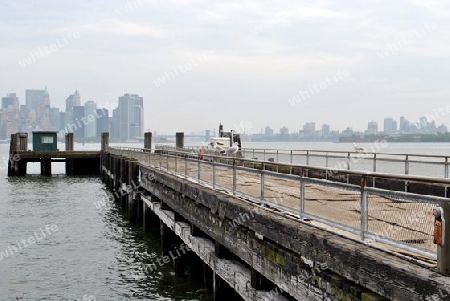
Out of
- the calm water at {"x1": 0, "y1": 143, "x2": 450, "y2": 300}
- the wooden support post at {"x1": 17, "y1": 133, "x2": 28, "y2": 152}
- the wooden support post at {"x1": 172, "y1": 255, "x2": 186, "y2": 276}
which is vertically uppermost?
the wooden support post at {"x1": 17, "y1": 133, "x2": 28, "y2": 152}

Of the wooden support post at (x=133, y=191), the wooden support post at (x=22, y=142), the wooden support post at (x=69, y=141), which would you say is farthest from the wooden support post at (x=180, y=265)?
the wooden support post at (x=69, y=141)

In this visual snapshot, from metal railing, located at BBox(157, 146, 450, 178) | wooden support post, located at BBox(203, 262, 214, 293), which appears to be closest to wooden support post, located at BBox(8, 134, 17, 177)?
metal railing, located at BBox(157, 146, 450, 178)

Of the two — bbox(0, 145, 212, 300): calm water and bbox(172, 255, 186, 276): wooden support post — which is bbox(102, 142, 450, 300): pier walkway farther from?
bbox(0, 145, 212, 300): calm water

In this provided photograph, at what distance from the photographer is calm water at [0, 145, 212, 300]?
54.2ft

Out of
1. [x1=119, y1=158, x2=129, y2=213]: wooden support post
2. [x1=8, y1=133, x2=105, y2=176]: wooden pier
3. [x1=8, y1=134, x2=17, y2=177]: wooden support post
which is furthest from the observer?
[x1=8, y1=133, x2=105, y2=176]: wooden pier

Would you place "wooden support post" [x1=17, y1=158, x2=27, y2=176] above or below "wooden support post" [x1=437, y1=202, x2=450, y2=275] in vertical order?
below

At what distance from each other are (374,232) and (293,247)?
1.68 metres

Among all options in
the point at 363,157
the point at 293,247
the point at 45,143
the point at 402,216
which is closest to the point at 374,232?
the point at 402,216

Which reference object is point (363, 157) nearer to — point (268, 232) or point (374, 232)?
point (268, 232)

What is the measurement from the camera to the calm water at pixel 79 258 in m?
16.5

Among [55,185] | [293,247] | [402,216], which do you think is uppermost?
[402,216]

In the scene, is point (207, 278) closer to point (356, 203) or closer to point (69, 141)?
point (356, 203)

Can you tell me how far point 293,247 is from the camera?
8.28 m

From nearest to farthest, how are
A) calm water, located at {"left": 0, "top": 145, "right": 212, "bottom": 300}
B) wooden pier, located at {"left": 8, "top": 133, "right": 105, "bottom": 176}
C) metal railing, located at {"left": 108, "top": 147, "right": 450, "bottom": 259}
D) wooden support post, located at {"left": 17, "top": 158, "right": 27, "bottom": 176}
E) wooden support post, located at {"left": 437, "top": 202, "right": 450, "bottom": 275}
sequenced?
1. wooden support post, located at {"left": 437, "top": 202, "right": 450, "bottom": 275}
2. metal railing, located at {"left": 108, "top": 147, "right": 450, "bottom": 259}
3. calm water, located at {"left": 0, "top": 145, "right": 212, "bottom": 300}
4. wooden pier, located at {"left": 8, "top": 133, "right": 105, "bottom": 176}
5. wooden support post, located at {"left": 17, "top": 158, "right": 27, "bottom": 176}
